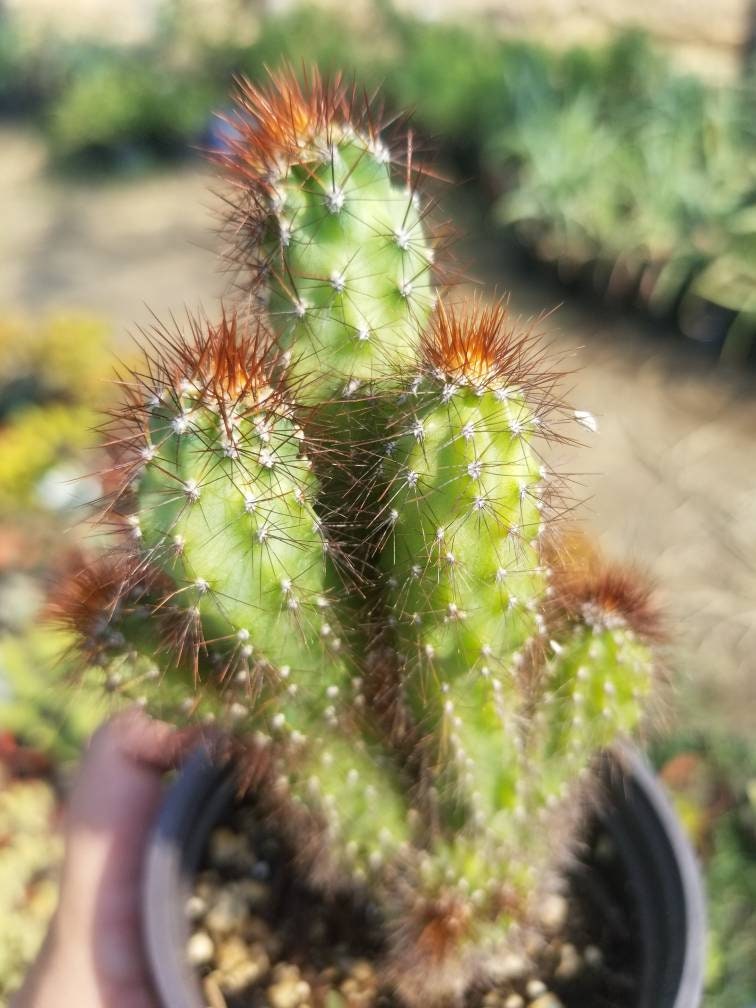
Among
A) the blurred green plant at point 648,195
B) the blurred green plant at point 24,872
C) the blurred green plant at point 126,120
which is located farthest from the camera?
the blurred green plant at point 126,120

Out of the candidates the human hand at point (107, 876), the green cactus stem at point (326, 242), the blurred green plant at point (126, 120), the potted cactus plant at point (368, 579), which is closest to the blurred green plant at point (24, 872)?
the human hand at point (107, 876)

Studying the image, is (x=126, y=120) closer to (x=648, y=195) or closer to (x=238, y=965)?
(x=648, y=195)

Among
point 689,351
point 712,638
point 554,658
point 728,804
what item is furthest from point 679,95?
point 554,658

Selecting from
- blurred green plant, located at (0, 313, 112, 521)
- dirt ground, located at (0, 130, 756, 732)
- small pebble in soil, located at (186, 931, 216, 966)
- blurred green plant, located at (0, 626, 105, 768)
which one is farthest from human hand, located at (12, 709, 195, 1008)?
blurred green plant, located at (0, 313, 112, 521)

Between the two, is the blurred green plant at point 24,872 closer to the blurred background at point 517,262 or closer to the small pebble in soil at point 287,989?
the blurred background at point 517,262

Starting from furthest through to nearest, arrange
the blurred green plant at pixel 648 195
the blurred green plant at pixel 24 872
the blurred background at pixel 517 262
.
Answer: the blurred green plant at pixel 648 195 → the blurred background at pixel 517 262 → the blurred green plant at pixel 24 872

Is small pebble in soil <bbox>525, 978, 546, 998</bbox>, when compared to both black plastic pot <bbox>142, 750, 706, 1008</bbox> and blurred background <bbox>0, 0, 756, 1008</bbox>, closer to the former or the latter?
→ black plastic pot <bbox>142, 750, 706, 1008</bbox>
